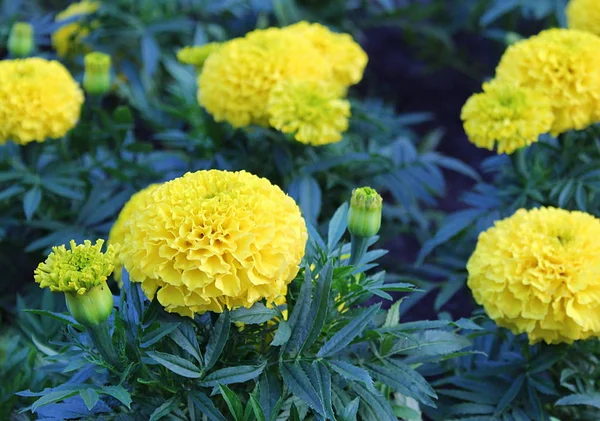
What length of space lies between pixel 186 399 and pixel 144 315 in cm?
18

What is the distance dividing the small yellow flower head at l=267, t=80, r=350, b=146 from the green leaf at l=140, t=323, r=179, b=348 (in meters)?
0.72

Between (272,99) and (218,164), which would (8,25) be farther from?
(272,99)

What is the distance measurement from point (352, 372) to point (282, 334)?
134 mm

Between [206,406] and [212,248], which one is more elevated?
[212,248]

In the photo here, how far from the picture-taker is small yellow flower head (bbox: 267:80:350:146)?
1.76 metres

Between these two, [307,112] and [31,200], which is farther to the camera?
[31,200]

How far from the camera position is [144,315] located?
121cm

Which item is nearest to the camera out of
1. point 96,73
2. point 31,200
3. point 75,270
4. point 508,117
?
point 75,270

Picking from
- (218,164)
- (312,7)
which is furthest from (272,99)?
(312,7)

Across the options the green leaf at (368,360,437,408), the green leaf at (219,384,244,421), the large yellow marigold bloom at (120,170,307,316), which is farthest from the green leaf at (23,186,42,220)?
the green leaf at (368,360,437,408)

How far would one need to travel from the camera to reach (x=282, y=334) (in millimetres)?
1206

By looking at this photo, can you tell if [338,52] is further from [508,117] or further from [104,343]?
[104,343]

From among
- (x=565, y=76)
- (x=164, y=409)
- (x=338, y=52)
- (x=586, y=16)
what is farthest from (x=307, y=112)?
(x=586, y=16)

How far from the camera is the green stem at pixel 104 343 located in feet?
3.71
